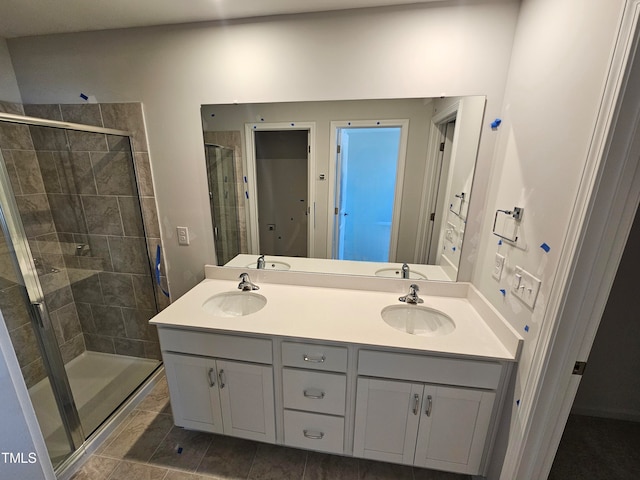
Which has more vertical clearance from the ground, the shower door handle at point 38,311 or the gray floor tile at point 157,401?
the shower door handle at point 38,311

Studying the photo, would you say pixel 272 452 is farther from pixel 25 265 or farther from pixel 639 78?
pixel 639 78

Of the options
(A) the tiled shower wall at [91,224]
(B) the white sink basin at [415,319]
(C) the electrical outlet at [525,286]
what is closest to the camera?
(C) the electrical outlet at [525,286]

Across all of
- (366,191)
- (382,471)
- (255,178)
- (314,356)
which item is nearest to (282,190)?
(255,178)

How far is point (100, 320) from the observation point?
2086mm

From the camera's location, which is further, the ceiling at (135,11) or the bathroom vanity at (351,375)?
the ceiling at (135,11)

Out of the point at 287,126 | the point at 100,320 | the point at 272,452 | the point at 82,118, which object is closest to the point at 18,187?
the point at 82,118

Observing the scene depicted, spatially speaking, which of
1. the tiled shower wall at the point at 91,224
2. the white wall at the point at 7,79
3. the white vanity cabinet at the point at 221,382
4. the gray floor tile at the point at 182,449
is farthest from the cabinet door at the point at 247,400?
the white wall at the point at 7,79

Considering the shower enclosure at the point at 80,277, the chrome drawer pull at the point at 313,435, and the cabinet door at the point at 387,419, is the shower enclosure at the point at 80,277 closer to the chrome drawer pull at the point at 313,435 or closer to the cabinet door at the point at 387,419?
the chrome drawer pull at the point at 313,435

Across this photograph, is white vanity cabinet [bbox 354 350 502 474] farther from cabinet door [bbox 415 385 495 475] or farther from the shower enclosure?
the shower enclosure

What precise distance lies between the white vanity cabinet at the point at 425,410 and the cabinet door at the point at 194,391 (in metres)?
0.74

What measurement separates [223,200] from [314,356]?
1.11 m

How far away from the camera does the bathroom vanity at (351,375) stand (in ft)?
3.78

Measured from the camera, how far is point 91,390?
1.86 meters

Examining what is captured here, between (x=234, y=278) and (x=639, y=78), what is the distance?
1.91 m
